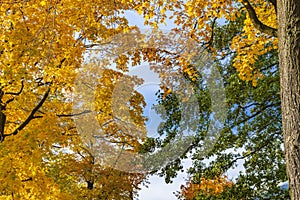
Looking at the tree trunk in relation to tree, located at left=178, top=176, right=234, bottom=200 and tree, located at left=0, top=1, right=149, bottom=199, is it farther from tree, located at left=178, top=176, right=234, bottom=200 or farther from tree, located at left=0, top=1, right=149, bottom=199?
tree, located at left=178, top=176, right=234, bottom=200

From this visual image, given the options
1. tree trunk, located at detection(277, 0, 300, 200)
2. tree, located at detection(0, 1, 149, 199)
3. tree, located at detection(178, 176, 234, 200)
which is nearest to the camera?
tree trunk, located at detection(277, 0, 300, 200)

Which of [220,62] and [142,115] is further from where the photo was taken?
[142,115]

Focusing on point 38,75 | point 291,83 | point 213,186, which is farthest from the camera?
point 213,186

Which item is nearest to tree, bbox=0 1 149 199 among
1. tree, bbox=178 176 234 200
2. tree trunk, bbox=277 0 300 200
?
tree trunk, bbox=277 0 300 200

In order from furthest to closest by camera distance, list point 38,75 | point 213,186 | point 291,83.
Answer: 1. point 213,186
2. point 38,75
3. point 291,83

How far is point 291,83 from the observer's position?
3711 mm

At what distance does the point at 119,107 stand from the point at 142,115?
0.92m

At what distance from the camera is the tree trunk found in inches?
139

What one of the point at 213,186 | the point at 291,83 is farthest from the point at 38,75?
the point at 291,83

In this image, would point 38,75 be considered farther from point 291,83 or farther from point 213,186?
point 291,83

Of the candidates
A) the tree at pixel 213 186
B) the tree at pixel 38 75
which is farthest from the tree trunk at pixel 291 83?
the tree at pixel 213 186

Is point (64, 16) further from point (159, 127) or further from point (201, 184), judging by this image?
point (201, 184)

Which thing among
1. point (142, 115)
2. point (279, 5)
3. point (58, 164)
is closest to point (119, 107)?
point (142, 115)

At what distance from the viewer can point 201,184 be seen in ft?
31.6
